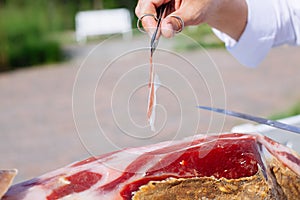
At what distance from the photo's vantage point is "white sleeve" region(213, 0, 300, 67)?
6.01ft

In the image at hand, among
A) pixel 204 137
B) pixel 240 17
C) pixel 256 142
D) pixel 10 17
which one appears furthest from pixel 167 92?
pixel 10 17

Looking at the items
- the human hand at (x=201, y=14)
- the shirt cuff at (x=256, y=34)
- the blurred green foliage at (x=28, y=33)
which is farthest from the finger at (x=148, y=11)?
the blurred green foliage at (x=28, y=33)

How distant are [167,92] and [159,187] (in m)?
0.29

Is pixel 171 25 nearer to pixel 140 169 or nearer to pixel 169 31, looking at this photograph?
pixel 169 31

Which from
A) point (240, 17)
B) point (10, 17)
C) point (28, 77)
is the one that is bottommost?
point (28, 77)

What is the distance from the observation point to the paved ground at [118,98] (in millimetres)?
1383

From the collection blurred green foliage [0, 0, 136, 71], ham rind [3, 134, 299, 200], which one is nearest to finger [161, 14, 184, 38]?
ham rind [3, 134, 299, 200]

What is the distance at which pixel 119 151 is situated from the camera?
1.37 m

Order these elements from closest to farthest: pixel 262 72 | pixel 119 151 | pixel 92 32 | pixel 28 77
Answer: pixel 119 151 → pixel 262 72 → pixel 28 77 → pixel 92 32

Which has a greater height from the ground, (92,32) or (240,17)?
(240,17)

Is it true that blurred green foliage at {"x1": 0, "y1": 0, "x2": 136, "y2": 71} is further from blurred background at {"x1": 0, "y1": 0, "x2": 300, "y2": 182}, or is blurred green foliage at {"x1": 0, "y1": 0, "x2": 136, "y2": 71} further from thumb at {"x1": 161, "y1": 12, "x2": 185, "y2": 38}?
thumb at {"x1": 161, "y1": 12, "x2": 185, "y2": 38}

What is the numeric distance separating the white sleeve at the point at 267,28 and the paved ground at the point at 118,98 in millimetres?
174

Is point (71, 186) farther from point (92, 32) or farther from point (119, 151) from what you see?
point (92, 32)

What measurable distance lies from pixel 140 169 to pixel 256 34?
0.79m
